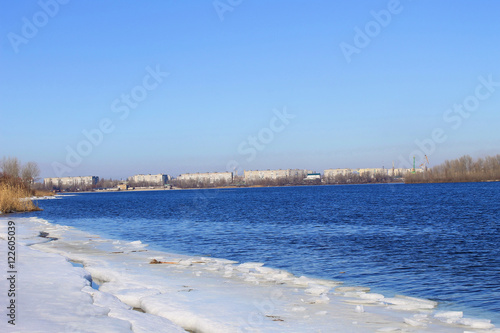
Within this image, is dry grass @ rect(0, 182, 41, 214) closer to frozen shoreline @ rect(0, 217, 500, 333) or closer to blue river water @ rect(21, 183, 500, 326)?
blue river water @ rect(21, 183, 500, 326)

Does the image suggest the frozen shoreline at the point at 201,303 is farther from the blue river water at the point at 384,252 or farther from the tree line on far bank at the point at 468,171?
the tree line on far bank at the point at 468,171

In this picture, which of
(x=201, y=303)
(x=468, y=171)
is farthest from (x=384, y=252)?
(x=468, y=171)

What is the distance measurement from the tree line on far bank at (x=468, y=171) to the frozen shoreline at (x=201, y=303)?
16508 cm

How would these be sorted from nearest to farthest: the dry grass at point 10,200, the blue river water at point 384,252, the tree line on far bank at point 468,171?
the blue river water at point 384,252
the dry grass at point 10,200
the tree line on far bank at point 468,171

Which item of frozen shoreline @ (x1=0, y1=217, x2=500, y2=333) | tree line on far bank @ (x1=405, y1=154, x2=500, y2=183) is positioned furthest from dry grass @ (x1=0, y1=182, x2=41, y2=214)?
tree line on far bank @ (x1=405, y1=154, x2=500, y2=183)

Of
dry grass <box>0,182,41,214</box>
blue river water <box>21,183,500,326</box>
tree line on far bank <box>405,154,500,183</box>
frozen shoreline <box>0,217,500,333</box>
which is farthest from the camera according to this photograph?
tree line on far bank <box>405,154,500,183</box>

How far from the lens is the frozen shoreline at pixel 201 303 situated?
751cm

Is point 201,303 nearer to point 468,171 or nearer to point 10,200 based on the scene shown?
point 10,200

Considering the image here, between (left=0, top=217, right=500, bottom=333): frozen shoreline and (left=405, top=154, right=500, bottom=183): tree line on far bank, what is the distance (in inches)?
6499

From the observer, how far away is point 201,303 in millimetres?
9211

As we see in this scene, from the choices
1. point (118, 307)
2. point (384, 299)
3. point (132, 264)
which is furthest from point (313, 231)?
point (118, 307)

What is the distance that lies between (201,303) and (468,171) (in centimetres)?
17355

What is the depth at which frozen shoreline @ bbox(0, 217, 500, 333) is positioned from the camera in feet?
24.6

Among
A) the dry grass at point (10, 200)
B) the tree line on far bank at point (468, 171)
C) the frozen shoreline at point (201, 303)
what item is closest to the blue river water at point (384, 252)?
the frozen shoreline at point (201, 303)
